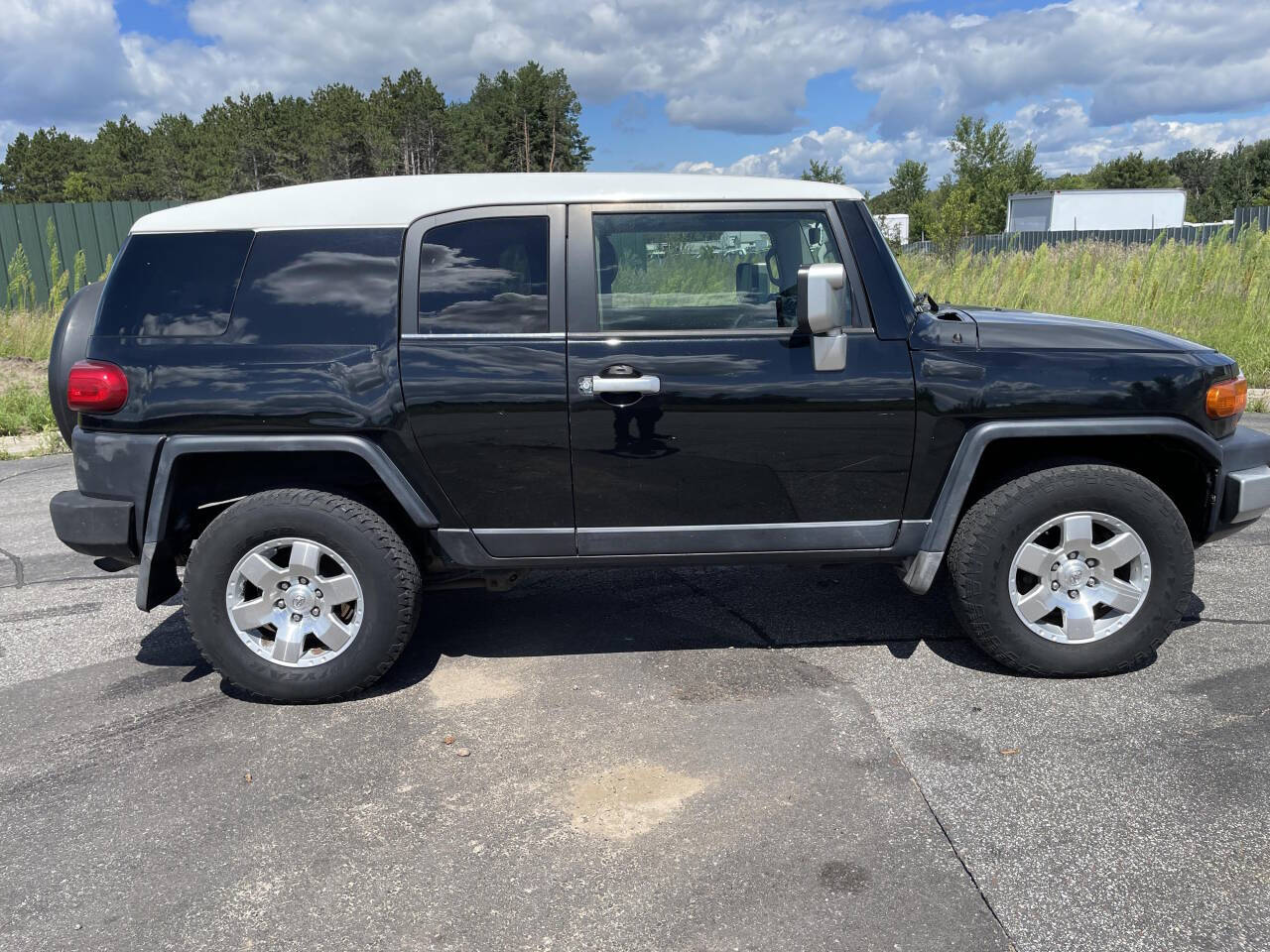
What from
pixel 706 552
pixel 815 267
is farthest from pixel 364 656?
pixel 815 267

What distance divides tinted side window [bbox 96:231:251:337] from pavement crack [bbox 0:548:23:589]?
261 centimetres

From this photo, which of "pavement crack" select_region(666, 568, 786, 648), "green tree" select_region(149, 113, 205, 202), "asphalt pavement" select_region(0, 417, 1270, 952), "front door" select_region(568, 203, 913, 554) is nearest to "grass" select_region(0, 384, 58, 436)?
"asphalt pavement" select_region(0, 417, 1270, 952)

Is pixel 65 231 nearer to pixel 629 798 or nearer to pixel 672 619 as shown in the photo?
pixel 672 619

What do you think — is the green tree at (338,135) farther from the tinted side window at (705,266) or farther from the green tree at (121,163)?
the tinted side window at (705,266)

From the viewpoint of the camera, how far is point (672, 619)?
468cm

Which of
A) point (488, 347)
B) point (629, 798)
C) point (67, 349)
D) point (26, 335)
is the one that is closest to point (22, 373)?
point (26, 335)

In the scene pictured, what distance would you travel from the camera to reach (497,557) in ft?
12.6

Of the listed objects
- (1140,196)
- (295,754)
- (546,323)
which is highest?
(1140,196)

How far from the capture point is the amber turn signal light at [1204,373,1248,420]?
3.76m

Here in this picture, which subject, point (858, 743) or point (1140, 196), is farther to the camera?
point (1140, 196)

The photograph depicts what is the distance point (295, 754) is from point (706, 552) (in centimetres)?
170

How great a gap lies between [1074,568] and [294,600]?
3.07 metres

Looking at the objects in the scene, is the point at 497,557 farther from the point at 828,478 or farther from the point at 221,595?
the point at 828,478

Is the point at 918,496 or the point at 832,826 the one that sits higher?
the point at 918,496
